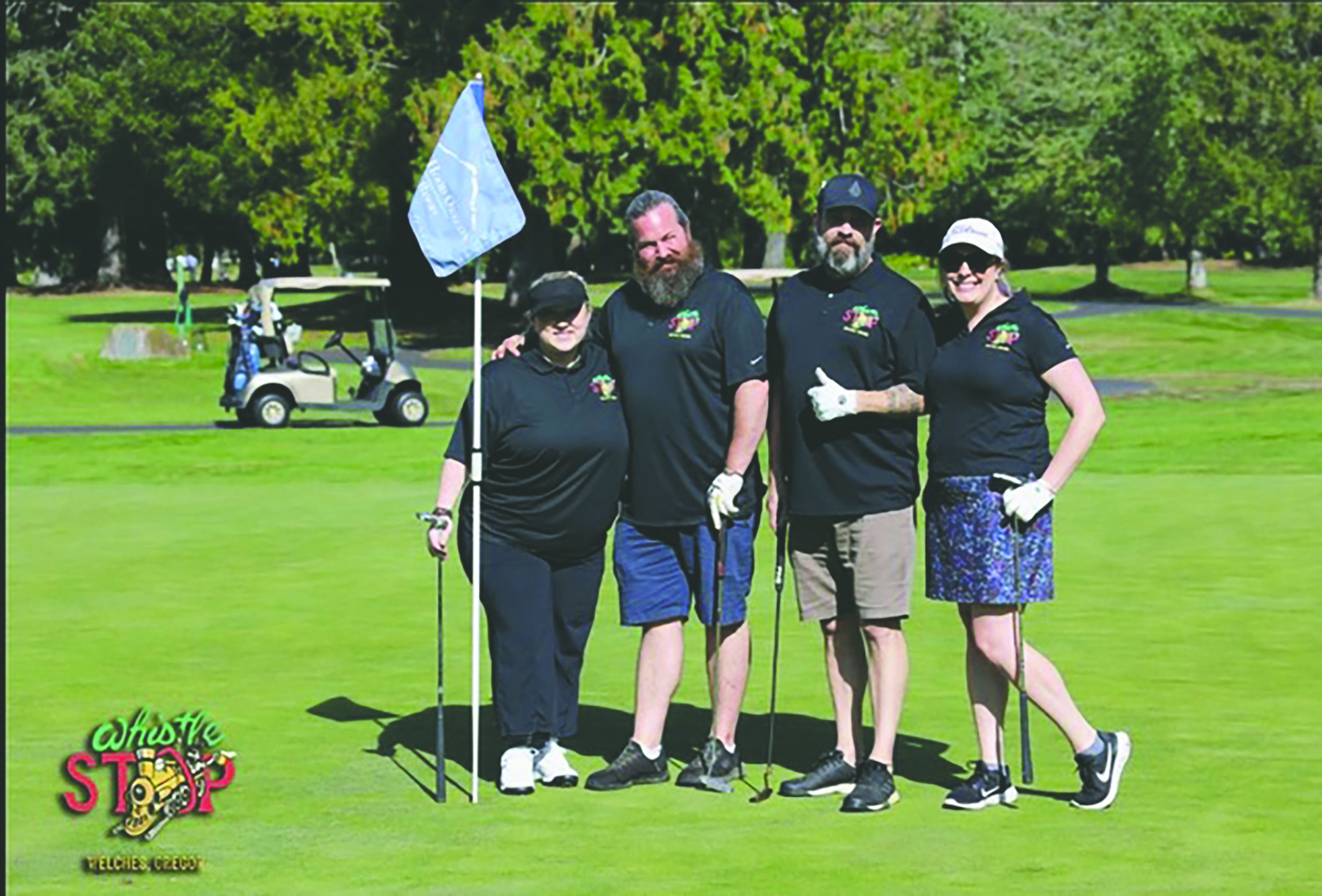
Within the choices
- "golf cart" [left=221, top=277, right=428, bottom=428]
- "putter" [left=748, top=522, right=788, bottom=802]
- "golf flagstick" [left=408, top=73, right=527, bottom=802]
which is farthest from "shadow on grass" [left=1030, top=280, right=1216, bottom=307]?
"golf flagstick" [left=408, top=73, right=527, bottom=802]

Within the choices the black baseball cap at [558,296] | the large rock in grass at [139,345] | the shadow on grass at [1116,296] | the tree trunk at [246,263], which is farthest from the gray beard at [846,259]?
the tree trunk at [246,263]

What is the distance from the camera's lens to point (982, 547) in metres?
8.30

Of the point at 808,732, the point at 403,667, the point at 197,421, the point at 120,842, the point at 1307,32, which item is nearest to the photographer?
the point at 120,842

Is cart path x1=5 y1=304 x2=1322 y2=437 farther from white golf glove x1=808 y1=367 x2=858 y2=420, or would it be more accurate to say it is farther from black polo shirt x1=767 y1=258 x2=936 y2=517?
white golf glove x1=808 y1=367 x2=858 y2=420

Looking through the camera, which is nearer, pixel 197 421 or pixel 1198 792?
pixel 1198 792

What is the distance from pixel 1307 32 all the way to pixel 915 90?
68.6 feet

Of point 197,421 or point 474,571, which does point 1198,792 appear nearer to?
point 474,571

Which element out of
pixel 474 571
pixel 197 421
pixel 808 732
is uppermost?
pixel 474 571

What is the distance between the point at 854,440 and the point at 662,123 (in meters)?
43.2

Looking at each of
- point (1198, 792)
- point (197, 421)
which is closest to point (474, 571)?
point (1198, 792)

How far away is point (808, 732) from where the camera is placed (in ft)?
32.7

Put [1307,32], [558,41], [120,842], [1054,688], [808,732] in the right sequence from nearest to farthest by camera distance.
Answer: [120,842], [1054,688], [808,732], [558,41], [1307,32]

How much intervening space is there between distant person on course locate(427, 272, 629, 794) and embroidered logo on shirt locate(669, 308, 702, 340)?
0.35 m

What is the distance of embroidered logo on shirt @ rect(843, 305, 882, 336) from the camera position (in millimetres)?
8422
